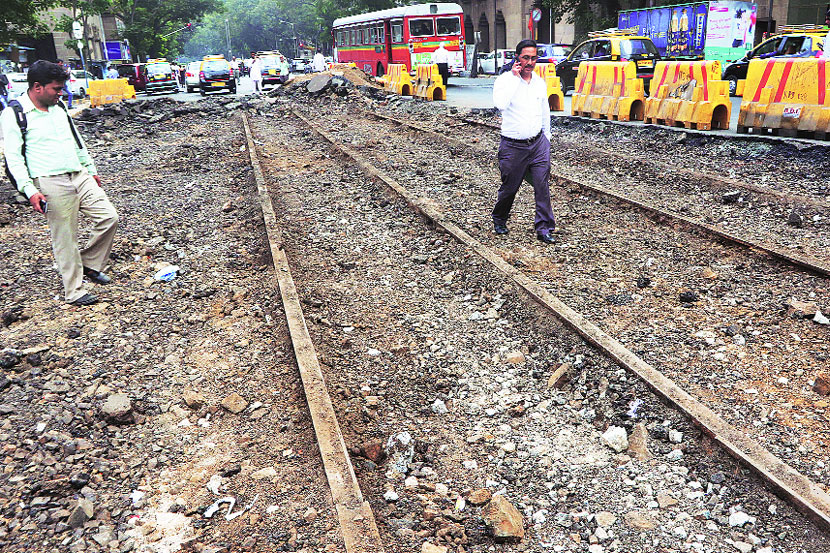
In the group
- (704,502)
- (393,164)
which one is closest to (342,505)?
(704,502)

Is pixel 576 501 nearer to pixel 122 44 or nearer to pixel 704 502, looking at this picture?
pixel 704 502

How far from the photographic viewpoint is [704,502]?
3.17 metres

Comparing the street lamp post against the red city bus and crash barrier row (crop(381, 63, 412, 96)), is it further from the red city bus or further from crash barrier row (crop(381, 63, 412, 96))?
crash barrier row (crop(381, 63, 412, 96))

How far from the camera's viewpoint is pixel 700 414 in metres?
3.62

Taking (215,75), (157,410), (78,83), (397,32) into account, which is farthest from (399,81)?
(157,410)

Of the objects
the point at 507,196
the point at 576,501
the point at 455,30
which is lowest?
the point at 576,501

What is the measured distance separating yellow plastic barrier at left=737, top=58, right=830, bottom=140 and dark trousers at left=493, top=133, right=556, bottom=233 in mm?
6809

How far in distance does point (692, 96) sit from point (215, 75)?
28.4 meters

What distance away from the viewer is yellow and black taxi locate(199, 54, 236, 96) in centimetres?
3591

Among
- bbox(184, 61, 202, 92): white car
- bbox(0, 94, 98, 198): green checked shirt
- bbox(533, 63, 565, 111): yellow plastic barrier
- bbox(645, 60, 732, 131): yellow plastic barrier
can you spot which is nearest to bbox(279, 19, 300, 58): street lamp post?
bbox(184, 61, 202, 92): white car

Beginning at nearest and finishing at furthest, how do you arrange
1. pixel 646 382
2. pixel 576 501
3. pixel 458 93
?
pixel 576 501 → pixel 646 382 → pixel 458 93

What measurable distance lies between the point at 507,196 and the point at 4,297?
5.04 m

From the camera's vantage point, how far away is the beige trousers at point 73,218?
584 cm

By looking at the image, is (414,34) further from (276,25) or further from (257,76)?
(276,25)
